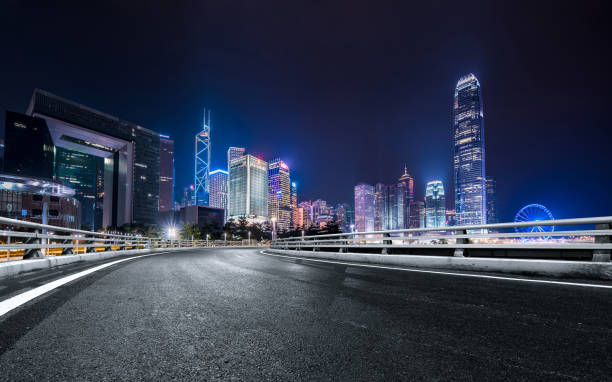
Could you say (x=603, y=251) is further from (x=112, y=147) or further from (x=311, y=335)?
(x=112, y=147)

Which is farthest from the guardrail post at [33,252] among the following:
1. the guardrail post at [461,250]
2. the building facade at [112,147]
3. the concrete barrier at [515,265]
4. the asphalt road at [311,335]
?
the building facade at [112,147]

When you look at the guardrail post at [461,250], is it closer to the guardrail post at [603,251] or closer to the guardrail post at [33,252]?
the guardrail post at [603,251]

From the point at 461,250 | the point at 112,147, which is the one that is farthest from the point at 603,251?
the point at 112,147

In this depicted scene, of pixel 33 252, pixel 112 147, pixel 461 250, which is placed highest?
pixel 112 147

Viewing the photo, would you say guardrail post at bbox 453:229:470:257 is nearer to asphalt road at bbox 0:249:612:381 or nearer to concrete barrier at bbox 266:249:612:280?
concrete barrier at bbox 266:249:612:280

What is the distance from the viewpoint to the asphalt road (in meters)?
1.77

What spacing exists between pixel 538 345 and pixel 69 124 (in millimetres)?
126760

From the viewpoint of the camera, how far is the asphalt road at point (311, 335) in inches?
69.7

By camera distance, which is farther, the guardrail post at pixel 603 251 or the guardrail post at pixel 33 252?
the guardrail post at pixel 33 252

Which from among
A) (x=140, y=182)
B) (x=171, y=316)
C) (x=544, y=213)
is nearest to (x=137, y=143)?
(x=140, y=182)

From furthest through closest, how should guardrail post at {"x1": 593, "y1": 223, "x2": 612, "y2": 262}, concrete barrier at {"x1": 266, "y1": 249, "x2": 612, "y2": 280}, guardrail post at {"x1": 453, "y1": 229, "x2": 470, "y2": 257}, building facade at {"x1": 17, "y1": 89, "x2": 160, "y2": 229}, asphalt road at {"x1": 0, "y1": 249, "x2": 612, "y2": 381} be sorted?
building facade at {"x1": 17, "y1": 89, "x2": 160, "y2": 229}, guardrail post at {"x1": 453, "y1": 229, "x2": 470, "y2": 257}, guardrail post at {"x1": 593, "y1": 223, "x2": 612, "y2": 262}, concrete barrier at {"x1": 266, "y1": 249, "x2": 612, "y2": 280}, asphalt road at {"x1": 0, "y1": 249, "x2": 612, "y2": 381}

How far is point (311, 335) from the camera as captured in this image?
2434 millimetres

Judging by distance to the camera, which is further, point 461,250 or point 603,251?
A: point 461,250

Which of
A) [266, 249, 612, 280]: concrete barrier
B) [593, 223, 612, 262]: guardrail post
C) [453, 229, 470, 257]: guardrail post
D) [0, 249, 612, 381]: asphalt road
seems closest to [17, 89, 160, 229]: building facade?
[266, 249, 612, 280]: concrete barrier
